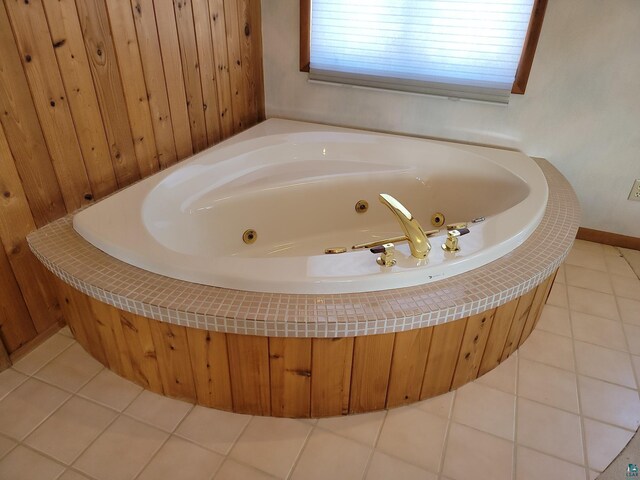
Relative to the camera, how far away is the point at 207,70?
2.25 m

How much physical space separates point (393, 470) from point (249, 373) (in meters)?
0.51

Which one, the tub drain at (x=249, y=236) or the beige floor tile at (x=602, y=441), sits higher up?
the tub drain at (x=249, y=236)

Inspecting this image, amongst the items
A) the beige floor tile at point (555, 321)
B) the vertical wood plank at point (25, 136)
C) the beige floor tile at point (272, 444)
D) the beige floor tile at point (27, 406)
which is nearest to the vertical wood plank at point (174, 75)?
the vertical wood plank at point (25, 136)

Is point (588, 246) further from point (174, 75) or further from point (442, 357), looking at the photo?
point (174, 75)

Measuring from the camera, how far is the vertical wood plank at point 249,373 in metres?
1.31

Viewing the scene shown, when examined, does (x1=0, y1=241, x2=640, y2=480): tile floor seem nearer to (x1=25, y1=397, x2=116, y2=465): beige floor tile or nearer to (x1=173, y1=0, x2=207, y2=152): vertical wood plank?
(x1=25, y1=397, x2=116, y2=465): beige floor tile

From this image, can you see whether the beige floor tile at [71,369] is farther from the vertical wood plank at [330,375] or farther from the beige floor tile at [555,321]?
the beige floor tile at [555,321]

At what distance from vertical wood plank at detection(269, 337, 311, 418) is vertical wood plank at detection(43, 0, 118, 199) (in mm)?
1059

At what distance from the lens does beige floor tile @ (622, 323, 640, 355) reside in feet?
5.88

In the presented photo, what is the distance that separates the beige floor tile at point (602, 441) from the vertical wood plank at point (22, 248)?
1.96 metres

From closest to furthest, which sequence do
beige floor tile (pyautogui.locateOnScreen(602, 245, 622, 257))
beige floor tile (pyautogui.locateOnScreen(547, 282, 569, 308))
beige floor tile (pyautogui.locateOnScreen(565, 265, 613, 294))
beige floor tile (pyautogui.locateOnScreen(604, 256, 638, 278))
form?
beige floor tile (pyautogui.locateOnScreen(547, 282, 569, 308))
beige floor tile (pyautogui.locateOnScreen(565, 265, 613, 294))
beige floor tile (pyautogui.locateOnScreen(604, 256, 638, 278))
beige floor tile (pyautogui.locateOnScreen(602, 245, 622, 257))

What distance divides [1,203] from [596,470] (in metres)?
2.05

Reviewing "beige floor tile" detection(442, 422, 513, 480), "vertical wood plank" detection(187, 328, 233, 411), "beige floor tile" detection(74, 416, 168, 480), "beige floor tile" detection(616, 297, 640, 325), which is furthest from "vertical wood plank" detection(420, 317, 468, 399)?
"beige floor tile" detection(616, 297, 640, 325)

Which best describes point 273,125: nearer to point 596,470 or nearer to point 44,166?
point 44,166
